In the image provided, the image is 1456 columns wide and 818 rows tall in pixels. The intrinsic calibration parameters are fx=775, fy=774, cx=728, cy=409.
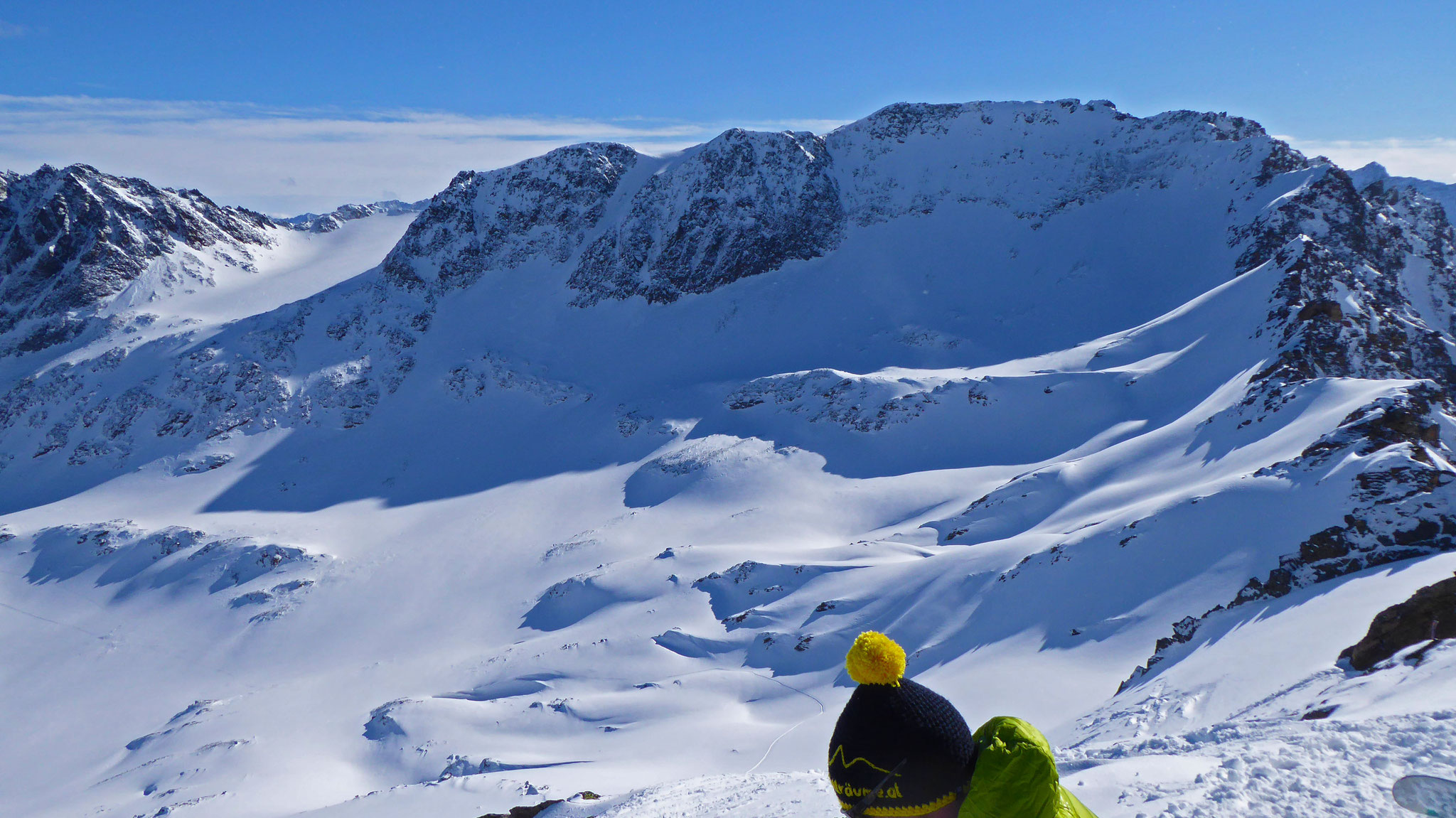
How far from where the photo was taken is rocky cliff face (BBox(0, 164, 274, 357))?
8044cm

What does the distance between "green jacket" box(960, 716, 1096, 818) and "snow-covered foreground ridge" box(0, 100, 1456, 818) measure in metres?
4.48

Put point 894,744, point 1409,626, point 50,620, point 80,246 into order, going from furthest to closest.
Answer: point 80,246
point 50,620
point 1409,626
point 894,744

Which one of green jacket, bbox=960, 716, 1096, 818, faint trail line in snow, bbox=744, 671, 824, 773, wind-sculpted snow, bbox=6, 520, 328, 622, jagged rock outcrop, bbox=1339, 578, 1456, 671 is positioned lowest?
faint trail line in snow, bbox=744, 671, 824, 773

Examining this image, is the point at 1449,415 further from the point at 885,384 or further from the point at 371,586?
the point at 371,586

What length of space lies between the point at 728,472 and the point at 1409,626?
4333cm

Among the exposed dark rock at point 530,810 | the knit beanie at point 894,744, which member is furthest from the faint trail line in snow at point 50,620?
the knit beanie at point 894,744

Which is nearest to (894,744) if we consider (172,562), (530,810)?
(530,810)

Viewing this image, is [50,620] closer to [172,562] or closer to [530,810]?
[172,562]

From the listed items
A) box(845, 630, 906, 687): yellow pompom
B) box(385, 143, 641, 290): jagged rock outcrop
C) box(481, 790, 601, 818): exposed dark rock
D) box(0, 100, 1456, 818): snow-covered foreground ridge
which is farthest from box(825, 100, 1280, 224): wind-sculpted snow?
box(845, 630, 906, 687): yellow pompom

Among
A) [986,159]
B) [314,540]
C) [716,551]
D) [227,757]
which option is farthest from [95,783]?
[986,159]

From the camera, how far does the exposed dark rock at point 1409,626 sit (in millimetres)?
11008

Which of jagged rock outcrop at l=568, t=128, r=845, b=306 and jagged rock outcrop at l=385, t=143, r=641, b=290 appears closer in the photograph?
jagged rock outcrop at l=568, t=128, r=845, b=306

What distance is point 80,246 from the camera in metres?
84.0

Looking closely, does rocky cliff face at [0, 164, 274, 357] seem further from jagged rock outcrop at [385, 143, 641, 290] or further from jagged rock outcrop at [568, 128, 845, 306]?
jagged rock outcrop at [568, 128, 845, 306]
